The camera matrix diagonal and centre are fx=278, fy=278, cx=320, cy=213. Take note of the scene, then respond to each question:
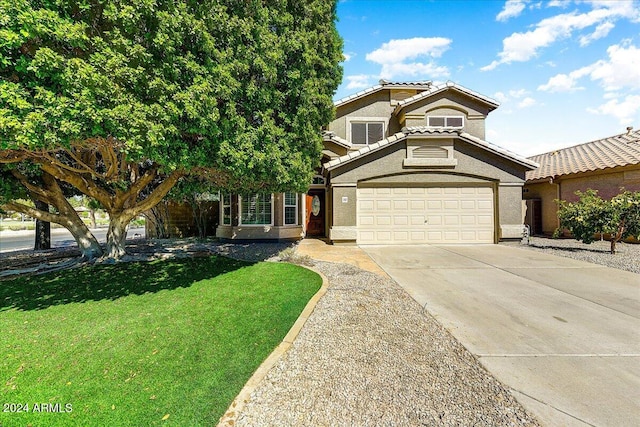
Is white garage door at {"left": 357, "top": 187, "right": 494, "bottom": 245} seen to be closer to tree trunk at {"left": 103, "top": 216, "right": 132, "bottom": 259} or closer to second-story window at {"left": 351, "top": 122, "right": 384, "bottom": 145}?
second-story window at {"left": 351, "top": 122, "right": 384, "bottom": 145}

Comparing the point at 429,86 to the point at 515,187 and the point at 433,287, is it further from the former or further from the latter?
the point at 433,287

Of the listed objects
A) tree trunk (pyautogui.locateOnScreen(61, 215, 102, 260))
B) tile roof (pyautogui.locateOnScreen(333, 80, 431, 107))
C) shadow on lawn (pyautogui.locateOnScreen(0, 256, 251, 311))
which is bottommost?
shadow on lawn (pyautogui.locateOnScreen(0, 256, 251, 311))

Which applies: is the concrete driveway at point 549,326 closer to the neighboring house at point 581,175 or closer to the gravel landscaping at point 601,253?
the gravel landscaping at point 601,253

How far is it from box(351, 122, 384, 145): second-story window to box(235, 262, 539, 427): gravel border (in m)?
12.7

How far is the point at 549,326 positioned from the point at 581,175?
13404mm

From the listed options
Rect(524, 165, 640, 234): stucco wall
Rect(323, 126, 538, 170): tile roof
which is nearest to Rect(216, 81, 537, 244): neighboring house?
Rect(323, 126, 538, 170): tile roof

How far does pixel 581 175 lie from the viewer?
13281mm

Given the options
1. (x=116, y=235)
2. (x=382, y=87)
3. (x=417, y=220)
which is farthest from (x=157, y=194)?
(x=382, y=87)

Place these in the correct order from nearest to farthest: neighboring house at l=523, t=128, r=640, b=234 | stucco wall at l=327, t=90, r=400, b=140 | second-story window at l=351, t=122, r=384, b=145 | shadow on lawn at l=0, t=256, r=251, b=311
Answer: shadow on lawn at l=0, t=256, r=251, b=311 < neighboring house at l=523, t=128, r=640, b=234 < stucco wall at l=327, t=90, r=400, b=140 < second-story window at l=351, t=122, r=384, b=145

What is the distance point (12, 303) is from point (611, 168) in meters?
20.3

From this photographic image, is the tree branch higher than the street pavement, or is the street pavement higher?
the tree branch

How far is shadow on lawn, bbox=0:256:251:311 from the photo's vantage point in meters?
5.73

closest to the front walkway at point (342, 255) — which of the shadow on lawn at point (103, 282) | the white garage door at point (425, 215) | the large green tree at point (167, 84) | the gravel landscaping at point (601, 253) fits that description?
the white garage door at point (425, 215)

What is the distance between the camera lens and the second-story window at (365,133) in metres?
15.7
